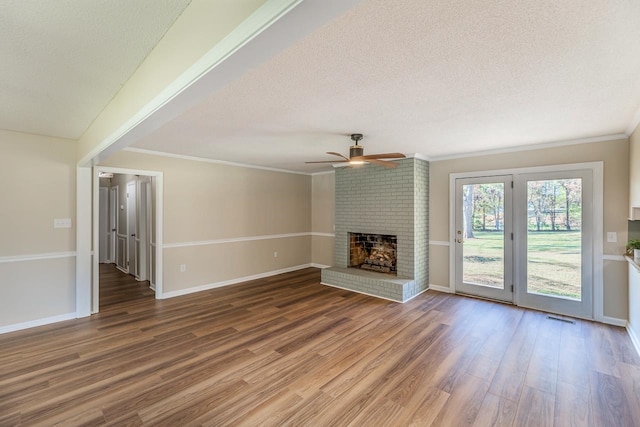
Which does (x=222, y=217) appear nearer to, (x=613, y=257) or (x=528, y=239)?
(x=528, y=239)

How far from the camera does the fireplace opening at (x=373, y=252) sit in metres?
5.42

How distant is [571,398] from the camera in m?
2.22

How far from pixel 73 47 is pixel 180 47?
2.67 feet

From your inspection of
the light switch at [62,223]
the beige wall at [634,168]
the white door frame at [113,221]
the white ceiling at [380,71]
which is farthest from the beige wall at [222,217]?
the beige wall at [634,168]

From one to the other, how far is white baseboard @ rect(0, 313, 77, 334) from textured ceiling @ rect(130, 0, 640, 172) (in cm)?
265

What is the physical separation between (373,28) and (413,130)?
203 centimetres

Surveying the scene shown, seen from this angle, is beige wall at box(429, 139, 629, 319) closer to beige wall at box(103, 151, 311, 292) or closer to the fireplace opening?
the fireplace opening

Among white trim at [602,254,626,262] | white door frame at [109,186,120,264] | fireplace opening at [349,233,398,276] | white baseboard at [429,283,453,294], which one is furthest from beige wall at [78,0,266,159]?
white door frame at [109,186,120,264]

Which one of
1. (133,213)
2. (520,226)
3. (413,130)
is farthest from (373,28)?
(133,213)

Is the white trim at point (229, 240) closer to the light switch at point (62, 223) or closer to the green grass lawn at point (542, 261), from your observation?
the light switch at point (62, 223)

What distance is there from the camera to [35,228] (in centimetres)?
355

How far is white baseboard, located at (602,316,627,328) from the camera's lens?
3.55 m

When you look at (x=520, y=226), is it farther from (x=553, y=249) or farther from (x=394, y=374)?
(x=394, y=374)

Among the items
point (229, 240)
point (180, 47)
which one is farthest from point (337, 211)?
point (180, 47)
